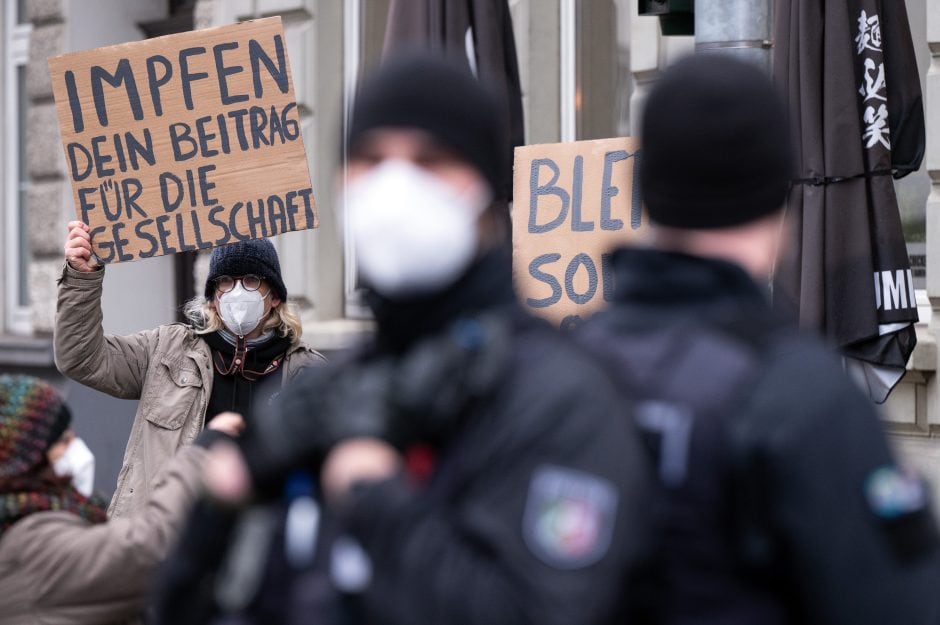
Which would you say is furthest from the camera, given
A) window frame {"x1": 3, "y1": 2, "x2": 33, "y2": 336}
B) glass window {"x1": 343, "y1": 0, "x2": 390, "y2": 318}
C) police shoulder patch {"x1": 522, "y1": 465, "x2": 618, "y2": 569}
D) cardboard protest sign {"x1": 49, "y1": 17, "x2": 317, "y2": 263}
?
window frame {"x1": 3, "y1": 2, "x2": 33, "y2": 336}

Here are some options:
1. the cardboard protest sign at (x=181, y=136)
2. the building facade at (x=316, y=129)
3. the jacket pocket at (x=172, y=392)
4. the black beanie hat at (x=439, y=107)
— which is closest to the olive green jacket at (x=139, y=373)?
the jacket pocket at (x=172, y=392)

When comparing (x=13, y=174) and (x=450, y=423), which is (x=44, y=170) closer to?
(x=13, y=174)

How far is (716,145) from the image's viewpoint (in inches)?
56.4

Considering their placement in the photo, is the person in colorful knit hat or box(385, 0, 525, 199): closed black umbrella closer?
the person in colorful knit hat

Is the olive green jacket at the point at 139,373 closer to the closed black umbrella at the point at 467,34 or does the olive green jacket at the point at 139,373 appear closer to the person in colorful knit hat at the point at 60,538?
the person in colorful knit hat at the point at 60,538

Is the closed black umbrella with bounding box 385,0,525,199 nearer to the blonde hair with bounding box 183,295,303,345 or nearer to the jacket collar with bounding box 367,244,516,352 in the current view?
the blonde hair with bounding box 183,295,303,345

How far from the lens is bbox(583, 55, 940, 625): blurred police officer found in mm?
1294

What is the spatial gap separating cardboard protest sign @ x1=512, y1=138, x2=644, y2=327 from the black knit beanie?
2.01 metres

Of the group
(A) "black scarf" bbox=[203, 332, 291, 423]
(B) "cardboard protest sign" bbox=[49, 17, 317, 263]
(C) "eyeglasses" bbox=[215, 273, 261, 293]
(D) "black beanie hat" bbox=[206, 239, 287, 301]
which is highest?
(B) "cardboard protest sign" bbox=[49, 17, 317, 263]

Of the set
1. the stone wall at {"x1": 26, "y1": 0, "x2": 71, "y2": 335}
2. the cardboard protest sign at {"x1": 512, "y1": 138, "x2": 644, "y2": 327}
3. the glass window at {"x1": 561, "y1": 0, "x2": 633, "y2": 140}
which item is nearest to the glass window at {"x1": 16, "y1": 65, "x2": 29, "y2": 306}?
the stone wall at {"x1": 26, "y1": 0, "x2": 71, "y2": 335}

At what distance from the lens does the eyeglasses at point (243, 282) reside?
3934 millimetres

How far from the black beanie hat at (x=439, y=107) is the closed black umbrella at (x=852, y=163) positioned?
3.23 metres

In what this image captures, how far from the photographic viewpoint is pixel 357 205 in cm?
150

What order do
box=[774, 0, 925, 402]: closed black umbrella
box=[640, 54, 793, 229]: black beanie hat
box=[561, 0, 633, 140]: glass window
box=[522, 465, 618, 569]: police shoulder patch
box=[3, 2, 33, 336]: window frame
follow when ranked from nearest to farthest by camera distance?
box=[522, 465, 618, 569]: police shoulder patch < box=[640, 54, 793, 229]: black beanie hat < box=[774, 0, 925, 402]: closed black umbrella < box=[561, 0, 633, 140]: glass window < box=[3, 2, 33, 336]: window frame
